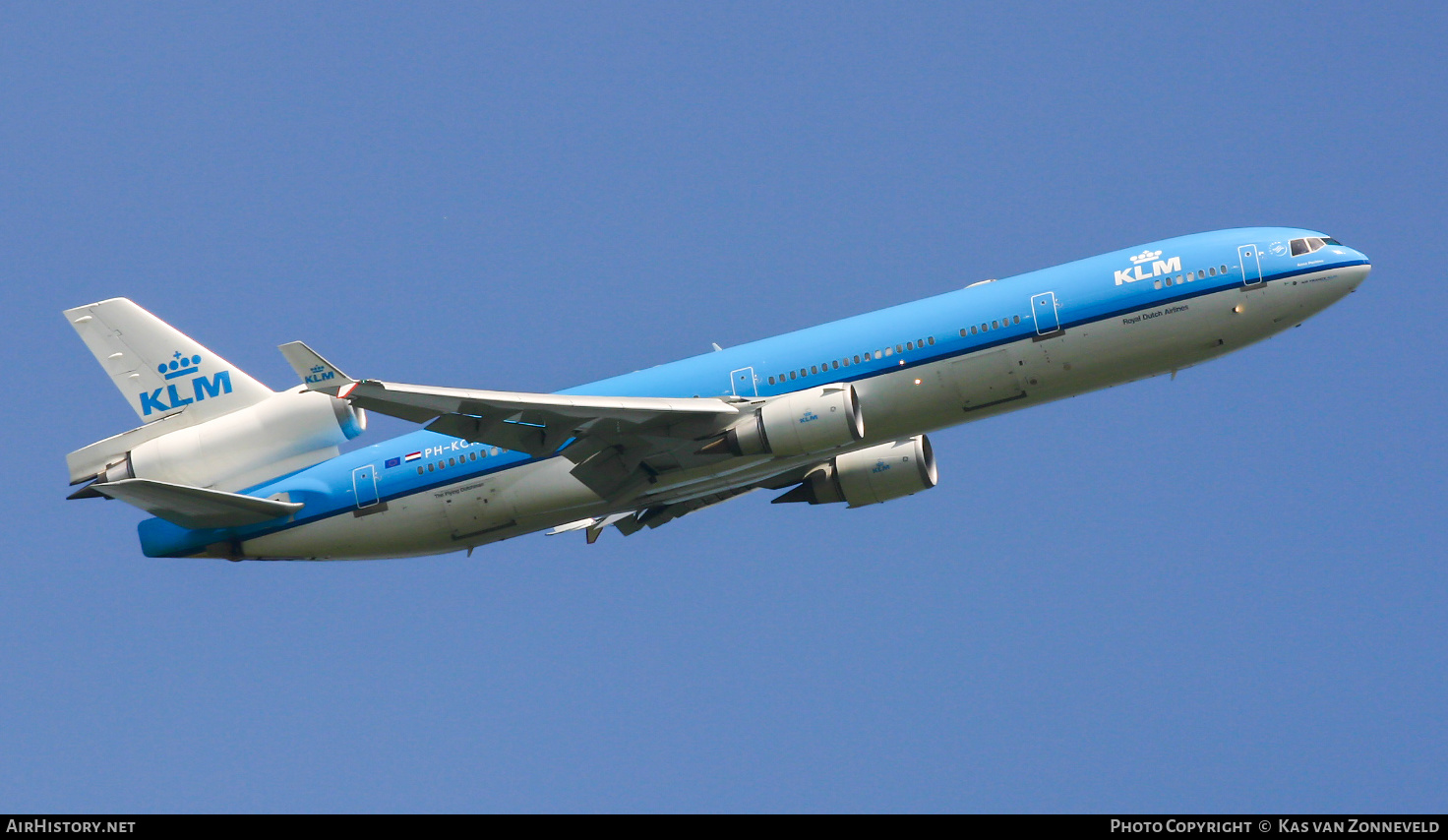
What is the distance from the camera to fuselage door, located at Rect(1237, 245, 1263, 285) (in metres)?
38.6

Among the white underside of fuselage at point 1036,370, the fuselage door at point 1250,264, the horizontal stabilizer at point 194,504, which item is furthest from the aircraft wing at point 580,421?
the fuselage door at point 1250,264

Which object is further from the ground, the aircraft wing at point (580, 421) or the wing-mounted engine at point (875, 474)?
the aircraft wing at point (580, 421)

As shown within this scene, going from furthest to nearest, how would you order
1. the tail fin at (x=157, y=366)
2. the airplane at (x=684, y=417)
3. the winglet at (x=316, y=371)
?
the tail fin at (x=157, y=366), the airplane at (x=684, y=417), the winglet at (x=316, y=371)

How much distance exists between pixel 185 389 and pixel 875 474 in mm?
21501

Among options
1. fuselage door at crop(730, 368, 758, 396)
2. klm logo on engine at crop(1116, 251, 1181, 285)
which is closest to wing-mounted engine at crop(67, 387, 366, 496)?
fuselage door at crop(730, 368, 758, 396)

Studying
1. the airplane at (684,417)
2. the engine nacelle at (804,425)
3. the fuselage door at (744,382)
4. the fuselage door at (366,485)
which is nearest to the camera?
the engine nacelle at (804,425)

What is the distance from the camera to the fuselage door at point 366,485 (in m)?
43.2

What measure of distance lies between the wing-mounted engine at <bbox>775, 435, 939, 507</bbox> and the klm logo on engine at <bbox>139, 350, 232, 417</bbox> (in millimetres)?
18436

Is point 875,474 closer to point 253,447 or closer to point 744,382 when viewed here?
point 744,382

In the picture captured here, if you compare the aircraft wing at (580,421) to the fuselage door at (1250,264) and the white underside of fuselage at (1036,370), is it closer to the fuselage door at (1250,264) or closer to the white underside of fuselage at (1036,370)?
the white underside of fuselage at (1036,370)

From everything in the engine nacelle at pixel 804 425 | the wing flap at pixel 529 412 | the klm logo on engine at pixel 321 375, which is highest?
the klm logo on engine at pixel 321 375

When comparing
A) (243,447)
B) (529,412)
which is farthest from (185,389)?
(529,412)

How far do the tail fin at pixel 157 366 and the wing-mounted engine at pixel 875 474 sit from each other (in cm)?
1746
